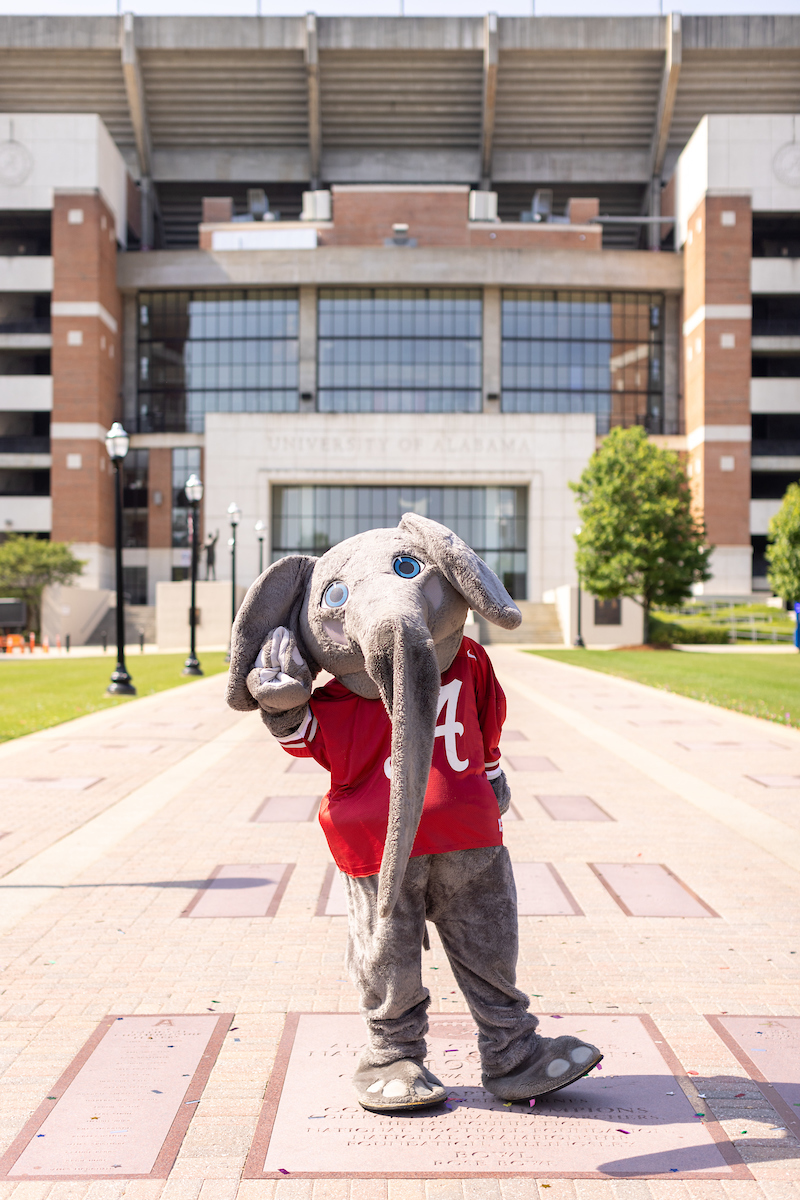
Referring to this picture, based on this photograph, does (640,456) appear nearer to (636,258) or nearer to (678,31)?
(636,258)

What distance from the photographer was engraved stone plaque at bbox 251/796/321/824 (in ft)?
26.5

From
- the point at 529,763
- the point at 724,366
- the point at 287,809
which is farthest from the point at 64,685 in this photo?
the point at 724,366

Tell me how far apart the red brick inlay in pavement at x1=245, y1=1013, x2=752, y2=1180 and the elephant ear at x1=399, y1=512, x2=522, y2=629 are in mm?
1579

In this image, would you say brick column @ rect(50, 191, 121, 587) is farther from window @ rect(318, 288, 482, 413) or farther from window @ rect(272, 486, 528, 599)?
window @ rect(318, 288, 482, 413)

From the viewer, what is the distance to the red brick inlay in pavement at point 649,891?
5527 mm

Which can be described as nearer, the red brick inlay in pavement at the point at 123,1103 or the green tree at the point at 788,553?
the red brick inlay in pavement at the point at 123,1103

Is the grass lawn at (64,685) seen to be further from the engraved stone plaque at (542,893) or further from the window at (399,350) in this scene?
the window at (399,350)

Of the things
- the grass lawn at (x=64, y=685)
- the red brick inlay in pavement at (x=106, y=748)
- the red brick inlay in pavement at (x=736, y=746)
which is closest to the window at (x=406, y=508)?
the grass lawn at (x=64, y=685)

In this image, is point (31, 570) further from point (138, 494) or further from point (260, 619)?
point (260, 619)

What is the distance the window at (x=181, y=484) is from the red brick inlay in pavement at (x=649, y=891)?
55426 mm

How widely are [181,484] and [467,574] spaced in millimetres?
58783

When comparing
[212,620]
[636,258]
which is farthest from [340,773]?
[636,258]

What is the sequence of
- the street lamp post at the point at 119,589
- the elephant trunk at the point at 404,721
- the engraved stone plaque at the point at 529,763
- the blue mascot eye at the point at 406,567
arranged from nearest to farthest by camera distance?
the elephant trunk at the point at 404,721
the blue mascot eye at the point at 406,567
the engraved stone plaque at the point at 529,763
the street lamp post at the point at 119,589

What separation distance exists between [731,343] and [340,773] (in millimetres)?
57455
